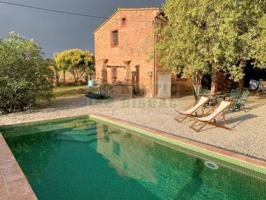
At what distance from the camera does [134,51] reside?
19.6 meters

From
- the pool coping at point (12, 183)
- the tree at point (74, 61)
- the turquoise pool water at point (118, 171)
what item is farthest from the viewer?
the tree at point (74, 61)

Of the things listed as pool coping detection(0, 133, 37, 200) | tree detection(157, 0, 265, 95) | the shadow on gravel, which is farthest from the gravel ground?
pool coping detection(0, 133, 37, 200)

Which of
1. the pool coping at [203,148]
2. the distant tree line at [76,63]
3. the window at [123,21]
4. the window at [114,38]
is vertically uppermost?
the window at [123,21]

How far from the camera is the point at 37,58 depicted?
45.3ft

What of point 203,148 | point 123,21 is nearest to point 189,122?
point 203,148

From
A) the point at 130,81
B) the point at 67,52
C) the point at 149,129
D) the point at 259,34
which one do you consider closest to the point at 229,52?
the point at 259,34

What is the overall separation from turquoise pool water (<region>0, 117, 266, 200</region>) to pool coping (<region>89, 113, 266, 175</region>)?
201mm

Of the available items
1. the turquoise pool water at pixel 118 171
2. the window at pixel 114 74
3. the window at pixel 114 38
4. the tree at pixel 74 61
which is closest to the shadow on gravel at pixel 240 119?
the turquoise pool water at pixel 118 171

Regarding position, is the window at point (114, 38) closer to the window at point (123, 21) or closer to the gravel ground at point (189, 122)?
the window at point (123, 21)

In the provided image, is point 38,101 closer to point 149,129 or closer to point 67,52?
point 149,129

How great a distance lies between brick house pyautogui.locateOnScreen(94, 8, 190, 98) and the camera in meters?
17.6

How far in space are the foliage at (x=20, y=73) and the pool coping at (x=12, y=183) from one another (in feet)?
26.8

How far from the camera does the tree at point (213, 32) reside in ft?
36.5

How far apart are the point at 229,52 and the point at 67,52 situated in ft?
72.3
